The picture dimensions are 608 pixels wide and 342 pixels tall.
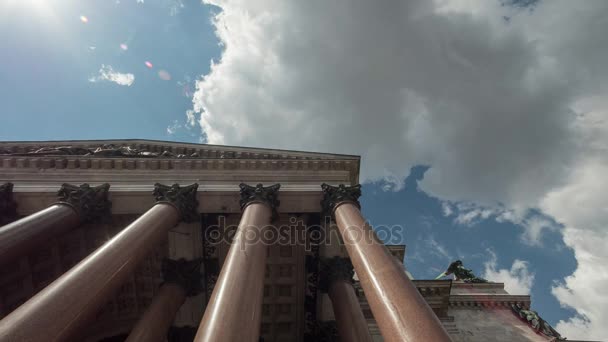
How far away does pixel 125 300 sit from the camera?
12.6m

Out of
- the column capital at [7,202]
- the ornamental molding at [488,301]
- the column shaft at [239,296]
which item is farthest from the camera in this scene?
the ornamental molding at [488,301]

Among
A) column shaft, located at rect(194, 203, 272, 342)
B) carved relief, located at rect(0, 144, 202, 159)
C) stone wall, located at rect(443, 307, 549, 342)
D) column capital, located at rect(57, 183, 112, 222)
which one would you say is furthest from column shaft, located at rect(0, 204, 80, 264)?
stone wall, located at rect(443, 307, 549, 342)

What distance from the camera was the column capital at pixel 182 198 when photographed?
367 inches

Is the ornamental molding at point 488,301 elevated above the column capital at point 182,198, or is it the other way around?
the column capital at point 182,198

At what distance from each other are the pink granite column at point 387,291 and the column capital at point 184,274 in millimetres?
6056

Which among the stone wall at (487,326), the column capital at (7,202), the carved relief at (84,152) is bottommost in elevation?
the stone wall at (487,326)

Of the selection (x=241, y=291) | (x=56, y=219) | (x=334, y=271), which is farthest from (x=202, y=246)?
(x=241, y=291)

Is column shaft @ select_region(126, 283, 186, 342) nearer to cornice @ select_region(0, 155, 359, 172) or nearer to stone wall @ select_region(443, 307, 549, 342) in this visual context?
cornice @ select_region(0, 155, 359, 172)

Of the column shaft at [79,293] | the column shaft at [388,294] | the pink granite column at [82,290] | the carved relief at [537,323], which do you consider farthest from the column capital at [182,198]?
the carved relief at [537,323]

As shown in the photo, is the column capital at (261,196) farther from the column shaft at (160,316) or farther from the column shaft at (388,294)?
the column shaft at (160,316)

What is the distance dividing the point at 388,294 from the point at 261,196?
18.4ft

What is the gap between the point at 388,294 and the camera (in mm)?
5242

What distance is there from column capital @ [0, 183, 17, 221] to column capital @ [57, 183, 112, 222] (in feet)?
5.70

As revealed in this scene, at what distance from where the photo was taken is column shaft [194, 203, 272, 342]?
437 cm
